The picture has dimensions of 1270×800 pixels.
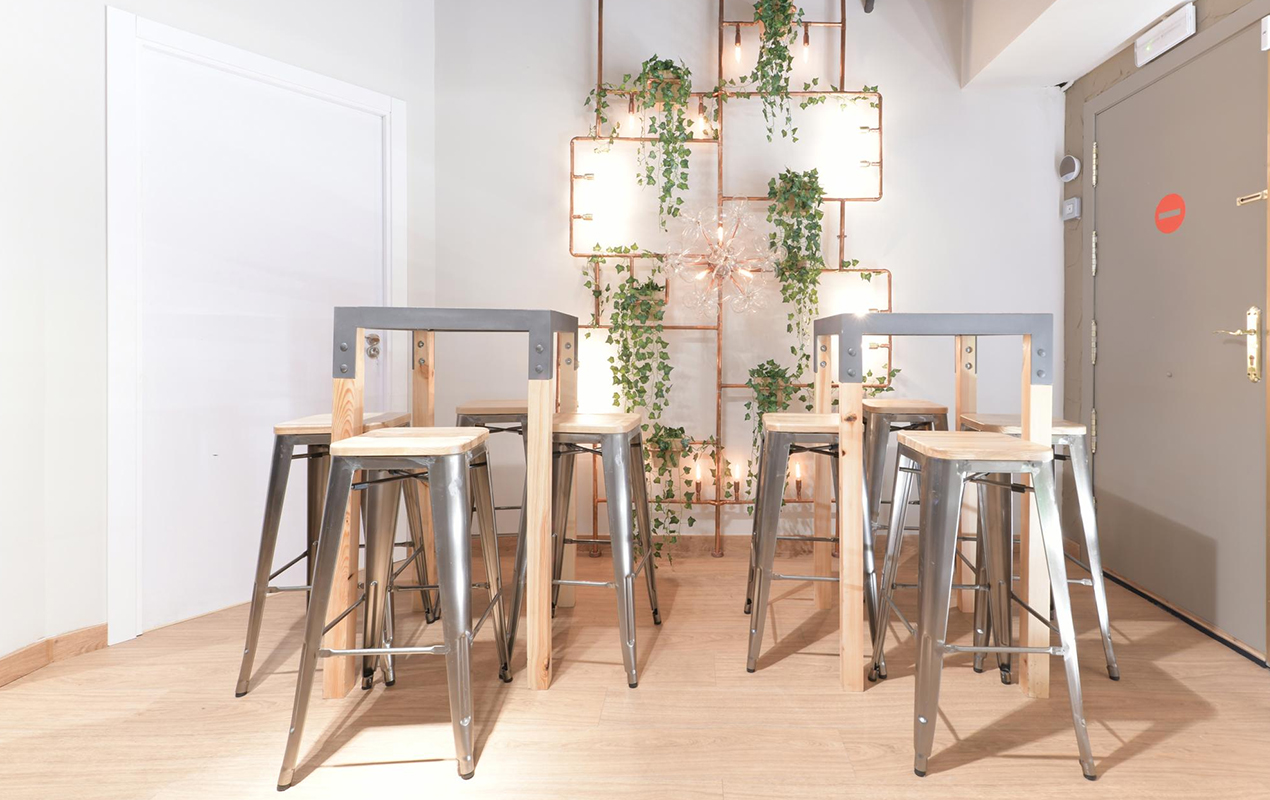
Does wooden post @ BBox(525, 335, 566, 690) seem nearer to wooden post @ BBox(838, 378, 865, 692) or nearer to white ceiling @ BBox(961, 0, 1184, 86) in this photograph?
wooden post @ BBox(838, 378, 865, 692)

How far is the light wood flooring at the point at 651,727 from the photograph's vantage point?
1.53m

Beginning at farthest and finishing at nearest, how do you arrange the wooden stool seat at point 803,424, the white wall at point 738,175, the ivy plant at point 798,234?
the white wall at point 738,175
the ivy plant at point 798,234
the wooden stool seat at point 803,424

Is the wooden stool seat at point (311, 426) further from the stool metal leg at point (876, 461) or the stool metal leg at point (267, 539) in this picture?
the stool metal leg at point (876, 461)

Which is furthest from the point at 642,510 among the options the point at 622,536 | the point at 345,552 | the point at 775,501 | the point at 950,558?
the point at 950,558

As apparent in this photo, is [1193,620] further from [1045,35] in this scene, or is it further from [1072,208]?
[1045,35]

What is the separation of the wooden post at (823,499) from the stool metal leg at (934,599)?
3.10 feet

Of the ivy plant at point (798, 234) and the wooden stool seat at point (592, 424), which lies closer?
the wooden stool seat at point (592, 424)

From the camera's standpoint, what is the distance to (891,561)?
195cm

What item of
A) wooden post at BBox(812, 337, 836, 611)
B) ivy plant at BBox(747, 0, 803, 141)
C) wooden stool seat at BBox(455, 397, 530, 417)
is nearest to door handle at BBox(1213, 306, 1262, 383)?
wooden post at BBox(812, 337, 836, 611)

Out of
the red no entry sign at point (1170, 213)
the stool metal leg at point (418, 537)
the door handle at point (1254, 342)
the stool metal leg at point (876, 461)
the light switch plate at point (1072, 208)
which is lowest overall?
the stool metal leg at point (418, 537)

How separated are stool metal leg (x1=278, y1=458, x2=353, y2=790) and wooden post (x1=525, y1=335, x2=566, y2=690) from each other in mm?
511

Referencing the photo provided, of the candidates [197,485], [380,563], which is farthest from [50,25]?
[380,563]

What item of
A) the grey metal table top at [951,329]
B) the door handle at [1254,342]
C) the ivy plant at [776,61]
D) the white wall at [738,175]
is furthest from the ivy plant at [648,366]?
the door handle at [1254,342]

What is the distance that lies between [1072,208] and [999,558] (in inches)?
77.2
